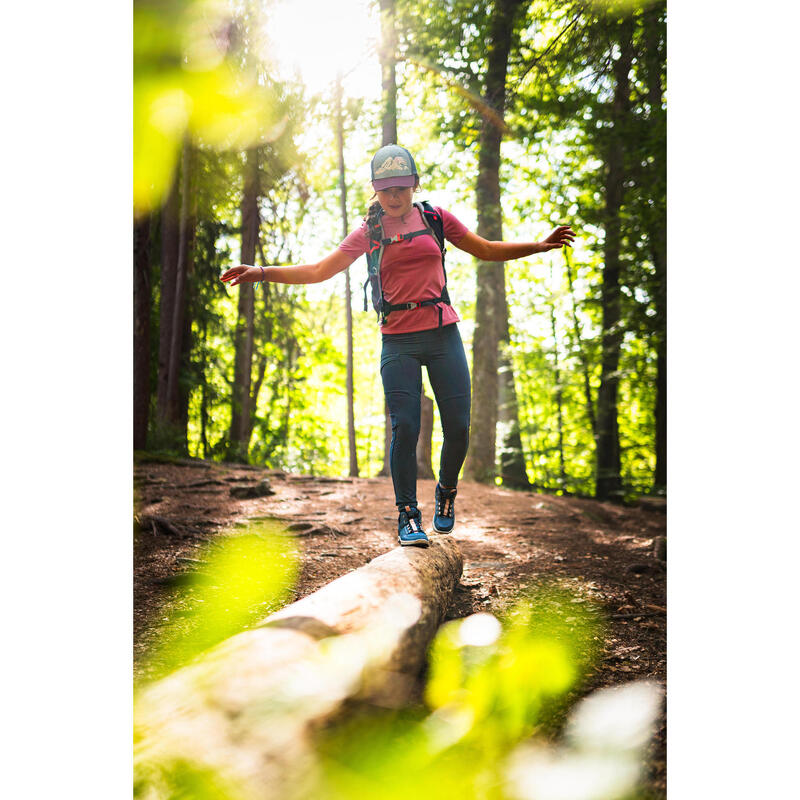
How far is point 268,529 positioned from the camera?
3.43 m

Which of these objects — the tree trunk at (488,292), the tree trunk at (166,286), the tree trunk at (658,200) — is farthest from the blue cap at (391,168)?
the tree trunk at (166,286)

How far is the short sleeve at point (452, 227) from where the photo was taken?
2449 millimetres

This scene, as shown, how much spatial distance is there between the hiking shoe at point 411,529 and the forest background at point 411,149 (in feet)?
4.92

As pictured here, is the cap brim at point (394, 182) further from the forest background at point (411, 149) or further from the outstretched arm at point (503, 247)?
the forest background at point (411, 149)

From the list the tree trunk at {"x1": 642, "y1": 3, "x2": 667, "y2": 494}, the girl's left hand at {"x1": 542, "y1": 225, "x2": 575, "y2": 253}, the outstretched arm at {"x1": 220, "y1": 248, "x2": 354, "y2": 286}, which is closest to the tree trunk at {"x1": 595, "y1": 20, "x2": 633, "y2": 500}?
the tree trunk at {"x1": 642, "y1": 3, "x2": 667, "y2": 494}

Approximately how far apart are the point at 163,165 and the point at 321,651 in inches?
66.7

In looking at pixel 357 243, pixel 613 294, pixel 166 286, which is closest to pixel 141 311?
pixel 166 286

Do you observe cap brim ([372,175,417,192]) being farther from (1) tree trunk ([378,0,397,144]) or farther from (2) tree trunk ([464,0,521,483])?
(2) tree trunk ([464,0,521,483])

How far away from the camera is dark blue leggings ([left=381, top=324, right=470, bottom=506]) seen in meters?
2.41

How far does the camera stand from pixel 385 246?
7.88 feet

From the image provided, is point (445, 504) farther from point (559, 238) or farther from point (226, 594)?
point (559, 238)

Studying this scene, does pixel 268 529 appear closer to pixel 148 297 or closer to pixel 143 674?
pixel 143 674

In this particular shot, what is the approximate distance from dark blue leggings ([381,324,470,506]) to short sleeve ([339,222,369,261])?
365mm
